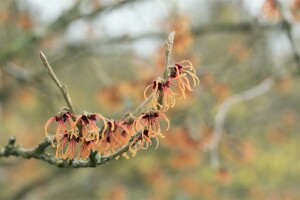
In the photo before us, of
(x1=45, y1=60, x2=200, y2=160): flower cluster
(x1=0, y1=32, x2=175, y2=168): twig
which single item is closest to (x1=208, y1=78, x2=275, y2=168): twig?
(x1=0, y1=32, x2=175, y2=168): twig

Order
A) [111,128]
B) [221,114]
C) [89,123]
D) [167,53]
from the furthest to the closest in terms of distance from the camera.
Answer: [221,114], [111,128], [89,123], [167,53]

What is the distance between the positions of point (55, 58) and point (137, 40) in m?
0.93

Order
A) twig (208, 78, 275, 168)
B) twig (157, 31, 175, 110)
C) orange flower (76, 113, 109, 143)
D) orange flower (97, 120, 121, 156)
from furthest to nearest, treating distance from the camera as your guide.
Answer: twig (208, 78, 275, 168), orange flower (97, 120, 121, 156), orange flower (76, 113, 109, 143), twig (157, 31, 175, 110)

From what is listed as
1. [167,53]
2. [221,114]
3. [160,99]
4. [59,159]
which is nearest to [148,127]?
[160,99]

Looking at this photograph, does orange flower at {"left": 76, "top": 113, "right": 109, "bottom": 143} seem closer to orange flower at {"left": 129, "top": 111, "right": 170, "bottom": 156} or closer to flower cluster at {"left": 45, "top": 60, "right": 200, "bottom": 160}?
flower cluster at {"left": 45, "top": 60, "right": 200, "bottom": 160}

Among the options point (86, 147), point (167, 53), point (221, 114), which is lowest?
point (86, 147)

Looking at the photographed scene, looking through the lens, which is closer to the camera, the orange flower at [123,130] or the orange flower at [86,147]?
the orange flower at [86,147]

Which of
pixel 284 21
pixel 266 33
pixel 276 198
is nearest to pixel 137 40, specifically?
pixel 266 33

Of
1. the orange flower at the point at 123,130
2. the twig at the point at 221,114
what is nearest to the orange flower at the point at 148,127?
the orange flower at the point at 123,130

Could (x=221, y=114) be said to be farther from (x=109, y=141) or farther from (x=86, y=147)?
(x=86, y=147)

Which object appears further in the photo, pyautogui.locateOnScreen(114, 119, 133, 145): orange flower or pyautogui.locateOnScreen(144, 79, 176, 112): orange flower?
pyautogui.locateOnScreen(114, 119, 133, 145): orange flower

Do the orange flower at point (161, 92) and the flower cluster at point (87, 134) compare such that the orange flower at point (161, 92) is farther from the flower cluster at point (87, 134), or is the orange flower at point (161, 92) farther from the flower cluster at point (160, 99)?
the flower cluster at point (87, 134)

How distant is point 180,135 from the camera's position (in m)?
4.05

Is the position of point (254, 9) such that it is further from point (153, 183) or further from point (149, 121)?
point (153, 183)
